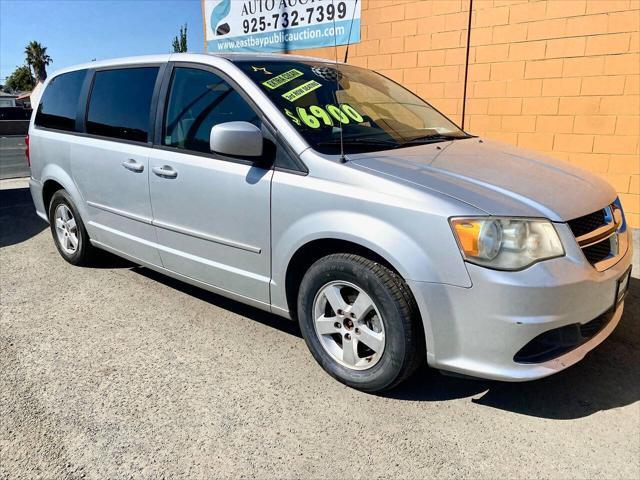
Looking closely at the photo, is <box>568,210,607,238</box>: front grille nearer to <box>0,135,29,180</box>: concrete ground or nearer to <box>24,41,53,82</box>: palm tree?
<box>0,135,29,180</box>: concrete ground

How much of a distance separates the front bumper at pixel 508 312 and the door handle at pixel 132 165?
2.19 metres

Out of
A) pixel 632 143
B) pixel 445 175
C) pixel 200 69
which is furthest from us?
pixel 632 143

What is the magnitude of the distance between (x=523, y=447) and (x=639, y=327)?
66.0 inches

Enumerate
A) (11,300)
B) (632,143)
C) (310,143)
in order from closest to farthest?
(310,143)
(11,300)
(632,143)

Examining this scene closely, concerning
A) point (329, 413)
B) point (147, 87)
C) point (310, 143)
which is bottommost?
point (329, 413)

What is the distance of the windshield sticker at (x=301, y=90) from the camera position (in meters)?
3.12

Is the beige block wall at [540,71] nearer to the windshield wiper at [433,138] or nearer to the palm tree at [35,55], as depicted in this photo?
the windshield wiper at [433,138]

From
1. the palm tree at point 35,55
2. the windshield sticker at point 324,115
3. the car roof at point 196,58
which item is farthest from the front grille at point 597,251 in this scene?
the palm tree at point 35,55

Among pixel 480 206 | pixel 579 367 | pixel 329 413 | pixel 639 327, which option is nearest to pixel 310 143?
pixel 480 206

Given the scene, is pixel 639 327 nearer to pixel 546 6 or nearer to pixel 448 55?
pixel 546 6

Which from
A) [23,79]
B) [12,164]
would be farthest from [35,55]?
[12,164]

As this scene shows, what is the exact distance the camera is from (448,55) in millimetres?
6801

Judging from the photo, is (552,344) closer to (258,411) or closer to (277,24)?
(258,411)

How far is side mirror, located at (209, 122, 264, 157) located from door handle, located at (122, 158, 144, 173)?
1.00m
